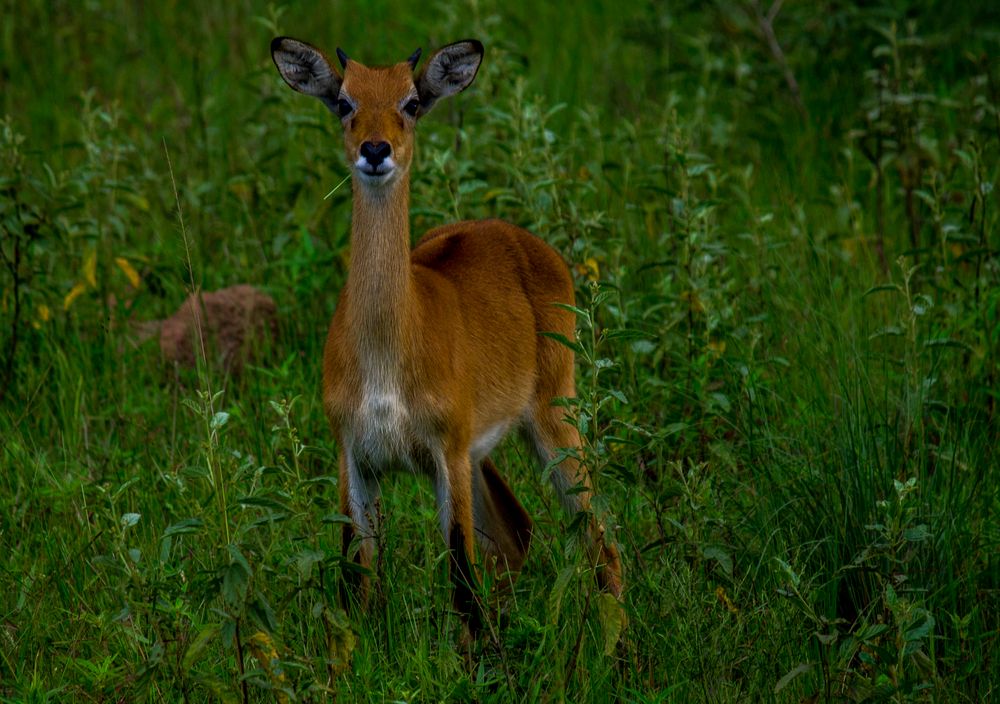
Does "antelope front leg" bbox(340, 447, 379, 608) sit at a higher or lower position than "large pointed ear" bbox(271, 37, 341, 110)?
lower

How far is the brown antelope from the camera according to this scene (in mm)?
4340

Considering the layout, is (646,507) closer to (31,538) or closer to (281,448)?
(281,448)

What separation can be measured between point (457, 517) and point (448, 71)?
1.44 metres

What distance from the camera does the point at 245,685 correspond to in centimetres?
370

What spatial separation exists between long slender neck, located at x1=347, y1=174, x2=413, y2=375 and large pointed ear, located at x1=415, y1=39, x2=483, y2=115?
0.44 meters

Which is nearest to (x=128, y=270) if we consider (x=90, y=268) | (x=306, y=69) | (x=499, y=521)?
(x=90, y=268)

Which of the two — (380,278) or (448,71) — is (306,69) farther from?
(380,278)

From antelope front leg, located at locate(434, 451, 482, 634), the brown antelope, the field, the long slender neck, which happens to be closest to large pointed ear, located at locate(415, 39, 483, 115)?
the brown antelope

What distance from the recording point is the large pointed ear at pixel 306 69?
466 cm

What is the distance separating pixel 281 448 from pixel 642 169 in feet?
8.51

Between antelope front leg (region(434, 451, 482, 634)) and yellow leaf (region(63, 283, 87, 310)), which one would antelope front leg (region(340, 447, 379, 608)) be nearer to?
antelope front leg (region(434, 451, 482, 634))

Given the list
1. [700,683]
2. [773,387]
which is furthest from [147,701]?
[773,387]

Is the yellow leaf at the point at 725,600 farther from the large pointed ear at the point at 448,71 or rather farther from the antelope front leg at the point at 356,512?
the large pointed ear at the point at 448,71

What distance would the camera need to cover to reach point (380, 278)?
4.37 m
